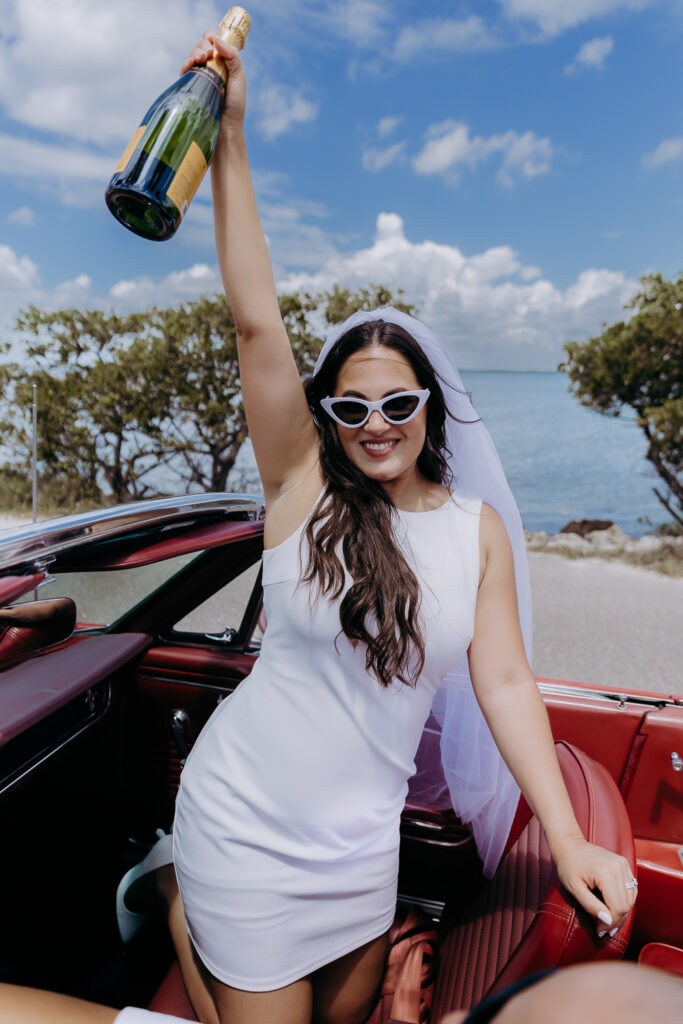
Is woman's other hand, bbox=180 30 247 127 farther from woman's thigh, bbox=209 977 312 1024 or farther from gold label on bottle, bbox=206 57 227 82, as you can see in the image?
woman's thigh, bbox=209 977 312 1024

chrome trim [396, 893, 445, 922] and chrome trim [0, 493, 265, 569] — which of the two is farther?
chrome trim [396, 893, 445, 922]

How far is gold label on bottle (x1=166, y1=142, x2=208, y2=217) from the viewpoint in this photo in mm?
1079

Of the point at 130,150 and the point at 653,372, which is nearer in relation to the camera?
the point at 130,150

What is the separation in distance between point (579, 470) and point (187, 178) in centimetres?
1365

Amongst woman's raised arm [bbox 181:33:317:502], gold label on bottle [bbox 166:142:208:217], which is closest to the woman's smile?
woman's raised arm [bbox 181:33:317:502]

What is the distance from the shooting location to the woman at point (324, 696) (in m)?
1.25

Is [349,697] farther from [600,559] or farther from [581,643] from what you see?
[600,559]

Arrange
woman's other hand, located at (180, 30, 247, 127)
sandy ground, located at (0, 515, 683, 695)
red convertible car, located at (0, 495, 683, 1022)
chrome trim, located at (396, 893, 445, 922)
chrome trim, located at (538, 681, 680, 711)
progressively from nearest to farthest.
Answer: woman's other hand, located at (180, 30, 247, 127) → red convertible car, located at (0, 495, 683, 1022) → chrome trim, located at (396, 893, 445, 922) → chrome trim, located at (538, 681, 680, 711) → sandy ground, located at (0, 515, 683, 695)

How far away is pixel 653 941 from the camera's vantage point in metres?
1.82

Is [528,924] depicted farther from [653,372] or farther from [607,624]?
[653,372]

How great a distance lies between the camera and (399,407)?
1.37m

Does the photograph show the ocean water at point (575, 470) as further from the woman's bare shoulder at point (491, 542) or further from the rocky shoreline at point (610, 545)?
the woman's bare shoulder at point (491, 542)

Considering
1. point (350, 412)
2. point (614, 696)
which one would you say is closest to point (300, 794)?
point (350, 412)

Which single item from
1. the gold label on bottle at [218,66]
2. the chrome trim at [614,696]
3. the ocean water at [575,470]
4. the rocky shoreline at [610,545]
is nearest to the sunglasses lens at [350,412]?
the gold label on bottle at [218,66]
